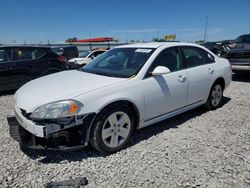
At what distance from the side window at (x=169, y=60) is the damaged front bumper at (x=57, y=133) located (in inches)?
55.5

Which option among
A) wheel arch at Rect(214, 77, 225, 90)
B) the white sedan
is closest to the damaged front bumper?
the white sedan

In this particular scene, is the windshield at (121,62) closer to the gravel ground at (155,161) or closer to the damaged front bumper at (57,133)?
the damaged front bumper at (57,133)

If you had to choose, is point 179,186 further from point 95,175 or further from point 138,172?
point 95,175

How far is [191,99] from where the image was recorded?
3953 mm

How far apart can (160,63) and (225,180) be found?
1931 millimetres

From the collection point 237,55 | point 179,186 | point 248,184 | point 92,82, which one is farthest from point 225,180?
point 237,55

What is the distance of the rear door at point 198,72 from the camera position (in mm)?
3891

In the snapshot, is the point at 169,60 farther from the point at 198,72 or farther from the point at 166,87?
the point at 198,72

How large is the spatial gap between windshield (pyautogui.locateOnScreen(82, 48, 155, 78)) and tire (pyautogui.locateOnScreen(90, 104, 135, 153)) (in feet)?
1.93

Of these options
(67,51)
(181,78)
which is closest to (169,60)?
(181,78)

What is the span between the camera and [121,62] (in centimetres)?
365

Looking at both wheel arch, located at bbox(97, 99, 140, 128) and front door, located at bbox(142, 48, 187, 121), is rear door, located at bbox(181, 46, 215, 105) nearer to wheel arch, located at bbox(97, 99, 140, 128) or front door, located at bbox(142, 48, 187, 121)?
front door, located at bbox(142, 48, 187, 121)

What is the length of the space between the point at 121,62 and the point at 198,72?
5.03 ft

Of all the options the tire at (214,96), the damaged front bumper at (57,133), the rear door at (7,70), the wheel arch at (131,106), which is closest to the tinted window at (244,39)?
the tire at (214,96)
